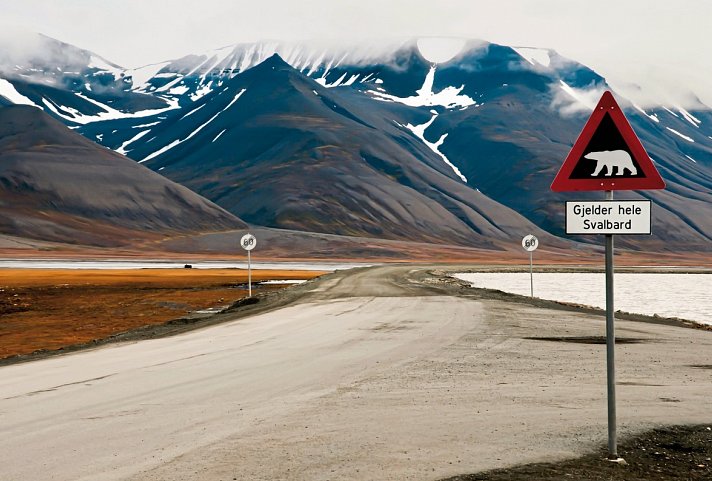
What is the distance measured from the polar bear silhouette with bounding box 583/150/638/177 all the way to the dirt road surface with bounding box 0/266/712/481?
274cm

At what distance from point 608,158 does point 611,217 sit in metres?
0.56

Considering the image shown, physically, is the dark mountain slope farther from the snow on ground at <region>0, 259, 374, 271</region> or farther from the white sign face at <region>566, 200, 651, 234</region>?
the white sign face at <region>566, 200, 651, 234</region>

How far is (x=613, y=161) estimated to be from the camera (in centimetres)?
774

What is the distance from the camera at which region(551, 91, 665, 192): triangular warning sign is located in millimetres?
7645

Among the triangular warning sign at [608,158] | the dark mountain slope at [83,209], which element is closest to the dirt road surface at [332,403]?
the triangular warning sign at [608,158]

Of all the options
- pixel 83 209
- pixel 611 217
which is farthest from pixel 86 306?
pixel 83 209

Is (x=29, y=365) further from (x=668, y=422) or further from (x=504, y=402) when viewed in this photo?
(x=668, y=422)

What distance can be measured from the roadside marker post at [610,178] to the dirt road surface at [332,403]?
1701 millimetres

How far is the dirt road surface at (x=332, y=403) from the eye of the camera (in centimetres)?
762

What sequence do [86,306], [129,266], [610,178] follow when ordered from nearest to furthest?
[610,178], [86,306], [129,266]

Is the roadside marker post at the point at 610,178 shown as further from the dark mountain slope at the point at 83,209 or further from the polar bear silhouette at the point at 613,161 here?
the dark mountain slope at the point at 83,209

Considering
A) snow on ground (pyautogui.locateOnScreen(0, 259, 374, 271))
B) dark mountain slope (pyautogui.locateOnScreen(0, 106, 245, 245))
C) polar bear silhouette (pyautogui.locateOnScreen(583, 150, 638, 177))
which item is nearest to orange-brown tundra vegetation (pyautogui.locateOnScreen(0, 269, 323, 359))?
polar bear silhouette (pyautogui.locateOnScreen(583, 150, 638, 177))

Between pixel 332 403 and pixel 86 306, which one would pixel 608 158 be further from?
pixel 86 306

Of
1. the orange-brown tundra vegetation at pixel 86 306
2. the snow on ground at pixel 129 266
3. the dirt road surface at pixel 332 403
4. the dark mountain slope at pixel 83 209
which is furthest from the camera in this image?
the dark mountain slope at pixel 83 209
